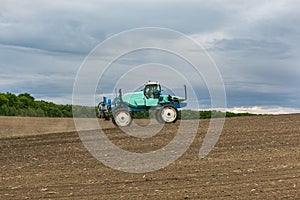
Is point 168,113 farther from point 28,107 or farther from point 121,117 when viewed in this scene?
point 28,107

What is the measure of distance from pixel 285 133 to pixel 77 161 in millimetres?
7660

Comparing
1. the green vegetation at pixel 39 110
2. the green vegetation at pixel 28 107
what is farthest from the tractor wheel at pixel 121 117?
the green vegetation at pixel 28 107

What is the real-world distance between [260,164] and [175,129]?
7918 millimetres

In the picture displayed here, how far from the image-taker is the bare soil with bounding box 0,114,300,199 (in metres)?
10.9

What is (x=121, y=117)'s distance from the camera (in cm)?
2288

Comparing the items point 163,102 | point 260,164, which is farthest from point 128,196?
point 163,102

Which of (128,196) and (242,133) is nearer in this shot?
(128,196)

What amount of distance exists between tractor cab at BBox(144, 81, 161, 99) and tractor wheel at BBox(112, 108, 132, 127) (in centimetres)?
115

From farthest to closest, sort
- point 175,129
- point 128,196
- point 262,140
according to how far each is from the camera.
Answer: point 175,129 < point 262,140 < point 128,196

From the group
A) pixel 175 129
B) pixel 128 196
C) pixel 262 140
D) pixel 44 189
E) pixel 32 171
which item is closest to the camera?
pixel 128 196

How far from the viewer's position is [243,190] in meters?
10.7

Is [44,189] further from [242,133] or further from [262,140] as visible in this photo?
[242,133]

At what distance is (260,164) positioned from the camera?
44.7 feet

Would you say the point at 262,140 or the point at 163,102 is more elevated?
the point at 163,102
